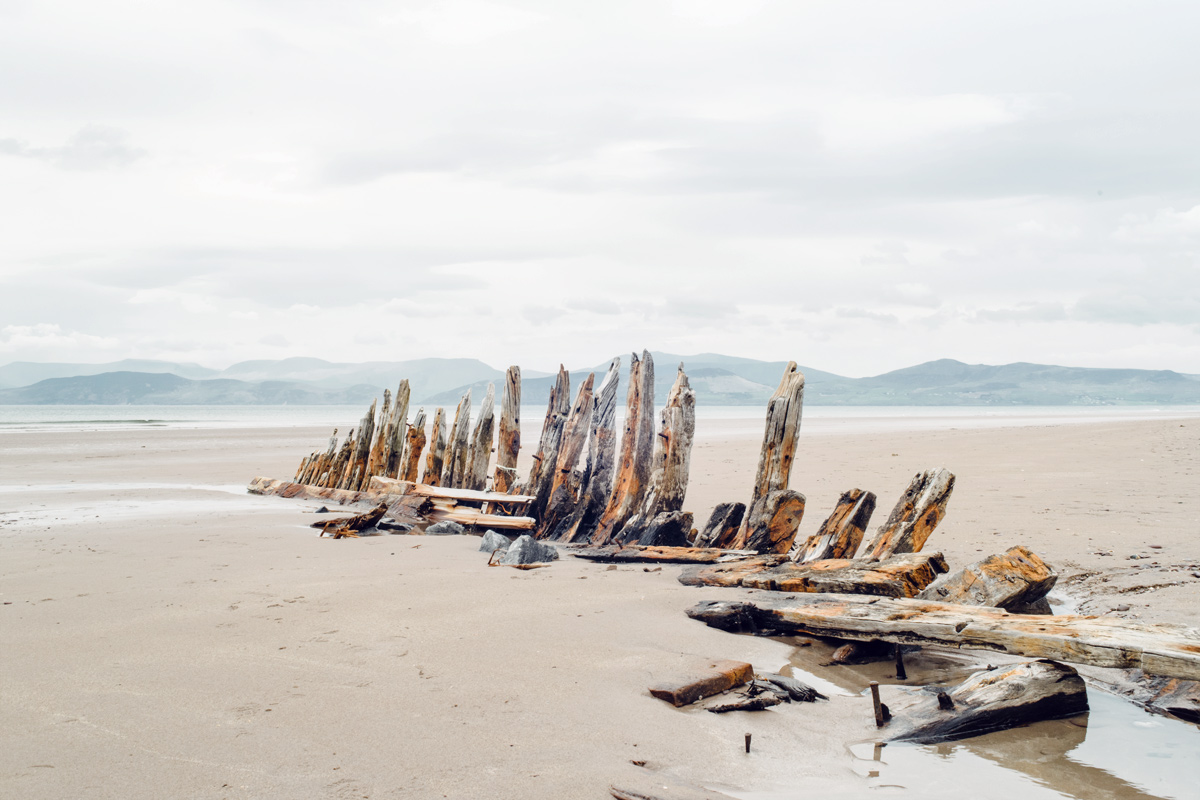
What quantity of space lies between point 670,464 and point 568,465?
1589mm

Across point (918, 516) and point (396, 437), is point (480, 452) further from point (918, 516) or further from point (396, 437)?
point (918, 516)

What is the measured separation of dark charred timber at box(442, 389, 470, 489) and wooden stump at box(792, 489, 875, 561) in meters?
5.37

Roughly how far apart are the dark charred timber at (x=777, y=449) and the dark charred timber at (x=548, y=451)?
8.51 ft

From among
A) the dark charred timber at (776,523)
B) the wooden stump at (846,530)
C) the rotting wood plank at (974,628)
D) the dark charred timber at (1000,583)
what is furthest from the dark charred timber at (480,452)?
the dark charred timber at (1000,583)

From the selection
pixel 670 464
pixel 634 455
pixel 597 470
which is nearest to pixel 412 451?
pixel 597 470

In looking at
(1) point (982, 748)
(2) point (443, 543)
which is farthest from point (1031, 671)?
(2) point (443, 543)

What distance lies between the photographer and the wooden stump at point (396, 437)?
1123cm

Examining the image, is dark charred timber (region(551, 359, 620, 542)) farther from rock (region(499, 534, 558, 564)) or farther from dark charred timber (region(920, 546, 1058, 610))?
dark charred timber (region(920, 546, 1058, 610))

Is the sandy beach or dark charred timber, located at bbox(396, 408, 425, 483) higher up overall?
dark charred timber, located at bbox(396, 408, 425, 483)

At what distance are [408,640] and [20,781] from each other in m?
1.89

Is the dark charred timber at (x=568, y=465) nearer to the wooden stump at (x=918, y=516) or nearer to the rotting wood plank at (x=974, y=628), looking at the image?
the wooden stump at (x=918, y=516)

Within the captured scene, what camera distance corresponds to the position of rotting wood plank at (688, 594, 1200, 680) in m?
3.05

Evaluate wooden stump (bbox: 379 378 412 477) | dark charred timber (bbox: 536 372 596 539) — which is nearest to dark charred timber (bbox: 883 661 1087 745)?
dark charred timber (bbox: 536 372 596 539)

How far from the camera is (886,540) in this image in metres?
5.72
